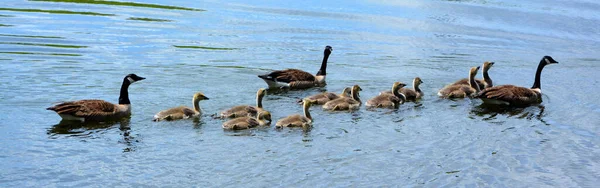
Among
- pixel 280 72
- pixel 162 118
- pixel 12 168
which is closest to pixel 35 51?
pixel 280 72

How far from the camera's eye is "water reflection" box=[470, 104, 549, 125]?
59.7 ft

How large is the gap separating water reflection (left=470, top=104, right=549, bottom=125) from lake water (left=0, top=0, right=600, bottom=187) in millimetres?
80

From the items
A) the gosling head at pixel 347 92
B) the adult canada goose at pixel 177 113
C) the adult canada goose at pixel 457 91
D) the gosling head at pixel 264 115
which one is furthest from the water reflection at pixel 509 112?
the adult canada goose at pixel 177 113

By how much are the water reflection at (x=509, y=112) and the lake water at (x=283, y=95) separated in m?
0.08

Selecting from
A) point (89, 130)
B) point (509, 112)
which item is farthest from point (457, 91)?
point (89, 130)

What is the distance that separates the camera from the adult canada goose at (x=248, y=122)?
15711 mm

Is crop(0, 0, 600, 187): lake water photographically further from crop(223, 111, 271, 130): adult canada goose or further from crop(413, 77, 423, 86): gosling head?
crop(413, 77, 423, 86): gosling head

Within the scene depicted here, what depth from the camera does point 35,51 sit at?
23.4 metres

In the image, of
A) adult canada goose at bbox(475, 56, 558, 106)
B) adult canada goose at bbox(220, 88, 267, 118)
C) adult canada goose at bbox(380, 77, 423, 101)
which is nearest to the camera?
adult canada goose at bbox(220, 88, 267, 118)

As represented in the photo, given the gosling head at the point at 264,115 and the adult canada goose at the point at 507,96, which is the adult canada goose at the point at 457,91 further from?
the gosling head at the point at 264,115

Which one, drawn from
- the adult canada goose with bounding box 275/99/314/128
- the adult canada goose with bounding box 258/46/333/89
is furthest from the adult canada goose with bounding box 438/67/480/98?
the adult canada goose with bounding box 275/99/314/128

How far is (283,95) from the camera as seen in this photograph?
1991 cm

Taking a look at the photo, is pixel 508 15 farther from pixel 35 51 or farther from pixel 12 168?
pixel 12 168

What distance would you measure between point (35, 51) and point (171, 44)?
437 cm
